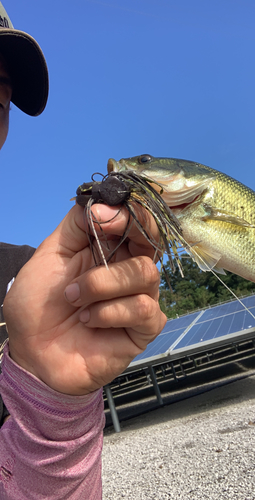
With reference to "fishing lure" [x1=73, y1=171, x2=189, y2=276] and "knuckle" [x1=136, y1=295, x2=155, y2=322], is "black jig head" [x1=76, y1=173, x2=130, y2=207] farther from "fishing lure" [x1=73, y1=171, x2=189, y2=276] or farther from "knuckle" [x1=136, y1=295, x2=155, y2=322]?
"knuckle" [x1=136, y1=295, x2=155, y2=322]

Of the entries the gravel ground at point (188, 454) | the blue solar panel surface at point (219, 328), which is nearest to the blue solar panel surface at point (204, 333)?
the blue solar panel surface at point (219, 328)

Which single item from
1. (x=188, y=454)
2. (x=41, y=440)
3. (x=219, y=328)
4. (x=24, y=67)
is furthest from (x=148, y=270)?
(x=219, y=328)

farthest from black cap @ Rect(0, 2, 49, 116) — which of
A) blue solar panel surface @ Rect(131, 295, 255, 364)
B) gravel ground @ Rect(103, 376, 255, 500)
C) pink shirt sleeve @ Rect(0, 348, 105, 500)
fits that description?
blue solar panel surface @ Rect(131, 295, 255, 364)

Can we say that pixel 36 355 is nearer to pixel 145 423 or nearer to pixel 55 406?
pixel 55 406

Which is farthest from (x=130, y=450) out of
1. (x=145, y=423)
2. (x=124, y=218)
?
(x=124, y=218)

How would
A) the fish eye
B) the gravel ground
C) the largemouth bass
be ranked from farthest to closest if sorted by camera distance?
the gravel ground
the fish eye
the largemouth bass

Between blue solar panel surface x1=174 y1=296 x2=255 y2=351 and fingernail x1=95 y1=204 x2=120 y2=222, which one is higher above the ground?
fingernail x1=95 y1=204 x2=120 y2=222
